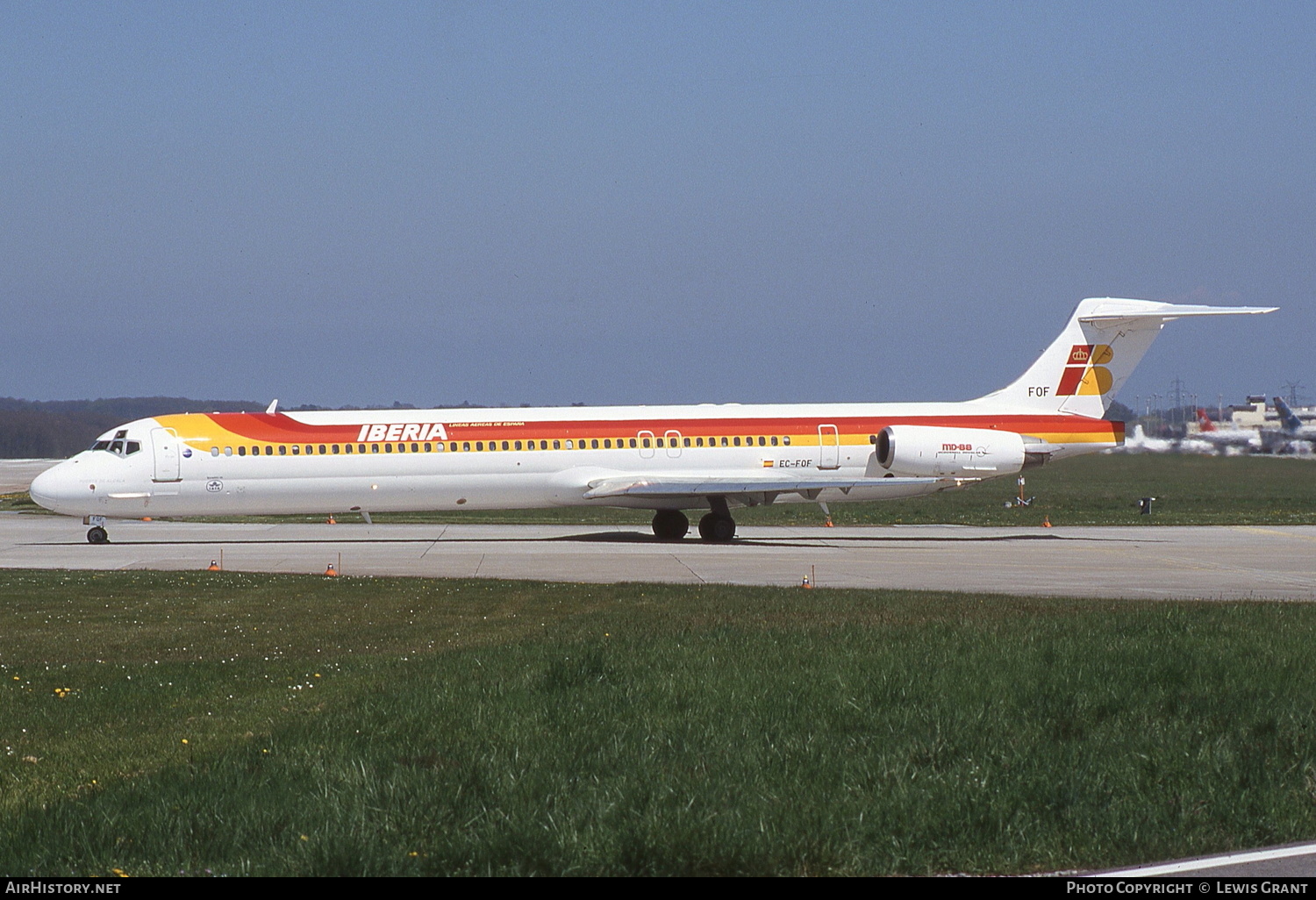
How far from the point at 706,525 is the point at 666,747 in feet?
73.7

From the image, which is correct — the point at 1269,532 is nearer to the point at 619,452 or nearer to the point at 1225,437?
the point at 1225,437

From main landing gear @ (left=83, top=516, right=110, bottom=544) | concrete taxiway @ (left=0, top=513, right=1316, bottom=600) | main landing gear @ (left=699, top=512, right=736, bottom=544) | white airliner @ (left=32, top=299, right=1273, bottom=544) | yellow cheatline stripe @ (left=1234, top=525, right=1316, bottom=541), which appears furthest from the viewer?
yellow cheatline stripe @ (left=1234, top=525, right=1316, bottom=541)

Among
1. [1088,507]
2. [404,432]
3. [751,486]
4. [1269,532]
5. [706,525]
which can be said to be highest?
[404,432]

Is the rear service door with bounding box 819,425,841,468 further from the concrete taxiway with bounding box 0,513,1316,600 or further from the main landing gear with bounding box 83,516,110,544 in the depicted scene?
the main landing gear with bounding box 83,516,110,544

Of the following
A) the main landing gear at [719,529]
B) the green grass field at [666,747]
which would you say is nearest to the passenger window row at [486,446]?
the main landing gear at [719,529]

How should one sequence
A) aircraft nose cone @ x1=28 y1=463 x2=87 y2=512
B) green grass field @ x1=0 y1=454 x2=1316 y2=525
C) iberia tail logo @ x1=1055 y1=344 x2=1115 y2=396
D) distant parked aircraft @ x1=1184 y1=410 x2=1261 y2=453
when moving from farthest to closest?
green grass field @ x1=0 y1=454 x2=1316 y2=525
distant parked aircraft @ x1=1184 y1=410 x2=1261 y2=453
iberia tail logo @ x1=1055 y1=344 x2=1115 y2=396
aircraft nose cone @ x1=28 y1=463 x2=87 y2=512

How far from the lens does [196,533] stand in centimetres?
3453

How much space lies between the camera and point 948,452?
30.8m

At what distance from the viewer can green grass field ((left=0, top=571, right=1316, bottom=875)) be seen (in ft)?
21.9

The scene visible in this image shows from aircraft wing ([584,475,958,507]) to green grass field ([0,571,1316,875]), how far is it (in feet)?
49.0

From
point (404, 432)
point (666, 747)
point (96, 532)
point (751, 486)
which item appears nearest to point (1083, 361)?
point (751, 486)

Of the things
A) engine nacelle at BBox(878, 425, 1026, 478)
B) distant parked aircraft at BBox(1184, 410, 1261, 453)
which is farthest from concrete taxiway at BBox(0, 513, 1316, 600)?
distant parked aircraft at BBox(1184, 410, 1261, 453)
